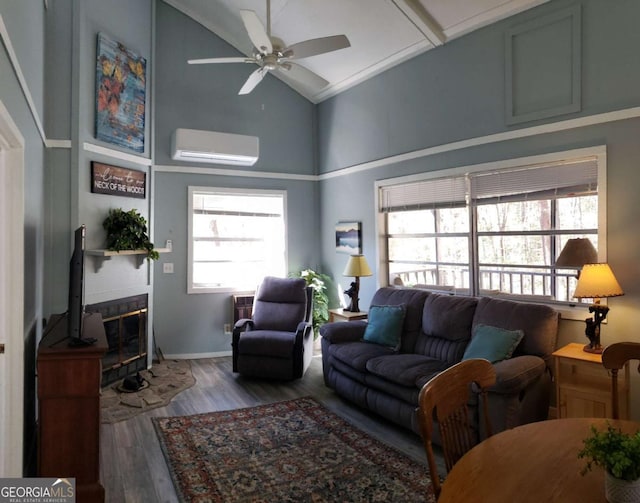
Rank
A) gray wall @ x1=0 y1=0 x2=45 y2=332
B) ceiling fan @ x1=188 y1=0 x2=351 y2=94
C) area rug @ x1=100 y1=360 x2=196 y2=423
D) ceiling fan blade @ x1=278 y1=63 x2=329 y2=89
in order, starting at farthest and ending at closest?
ceiling fan blade @ x1=278 y1=63 x2=329 y2=89 → area rug @ x1=100 y1=360 x2=196 y2=423 → ceiling fan @ x1=188 y1=0 x2=351 y2=94 → gray wall @ x1=0 y1=0 x2=45 y2=332

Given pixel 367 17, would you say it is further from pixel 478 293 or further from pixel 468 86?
pixel 478 293

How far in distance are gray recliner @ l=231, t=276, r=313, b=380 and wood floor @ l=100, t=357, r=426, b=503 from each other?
0.56ft

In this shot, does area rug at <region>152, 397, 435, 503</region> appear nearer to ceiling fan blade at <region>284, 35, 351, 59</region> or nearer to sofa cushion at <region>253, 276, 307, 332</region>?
sofa cushion at <region>253, 276, 307, 332</region>

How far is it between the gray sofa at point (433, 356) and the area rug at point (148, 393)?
1.55 meters

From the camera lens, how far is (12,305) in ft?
8.18

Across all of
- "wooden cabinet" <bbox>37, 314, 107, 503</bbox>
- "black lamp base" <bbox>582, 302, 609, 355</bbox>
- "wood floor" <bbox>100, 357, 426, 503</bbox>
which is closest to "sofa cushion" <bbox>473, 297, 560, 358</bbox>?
"black lamp base" <bbox>582, 302, 609, 355</bbox>

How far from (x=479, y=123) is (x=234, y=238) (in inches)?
133

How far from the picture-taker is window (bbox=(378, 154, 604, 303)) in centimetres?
357

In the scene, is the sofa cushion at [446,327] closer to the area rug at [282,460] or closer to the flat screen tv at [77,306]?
the area rug at [282,460]

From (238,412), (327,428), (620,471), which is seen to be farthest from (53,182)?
(620,471)

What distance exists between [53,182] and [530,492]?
443cm

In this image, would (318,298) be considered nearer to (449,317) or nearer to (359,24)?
(449,317)

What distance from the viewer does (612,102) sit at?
3.26m

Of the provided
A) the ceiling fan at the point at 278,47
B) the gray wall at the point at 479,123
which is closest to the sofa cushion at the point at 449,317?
the gray wall at the point at 479,123
